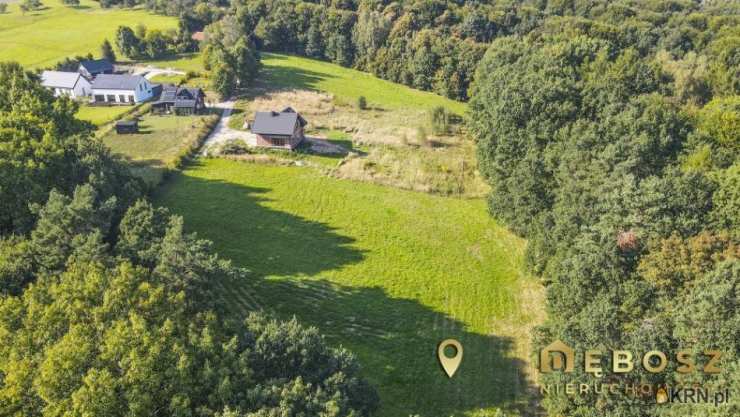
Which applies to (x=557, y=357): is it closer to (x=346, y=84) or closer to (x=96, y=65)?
(x=346, y=84)

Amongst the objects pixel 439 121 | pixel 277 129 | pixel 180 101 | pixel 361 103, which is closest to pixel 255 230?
pixel 277 129

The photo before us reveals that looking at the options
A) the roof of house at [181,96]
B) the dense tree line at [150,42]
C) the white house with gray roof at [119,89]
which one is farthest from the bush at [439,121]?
the dense tree line at [150,42]

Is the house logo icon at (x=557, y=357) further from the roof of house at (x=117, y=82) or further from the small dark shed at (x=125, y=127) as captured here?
the roof of house at (x=117, y=82)

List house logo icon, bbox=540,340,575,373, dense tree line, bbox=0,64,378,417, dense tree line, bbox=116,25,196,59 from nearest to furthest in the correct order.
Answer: dense tree line, bbox=0,64,378,417 < house logo icon, bbox=540,340,575,373 < dense tree line, bbox=116,25,196,59

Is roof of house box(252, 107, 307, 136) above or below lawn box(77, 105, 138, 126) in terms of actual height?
above

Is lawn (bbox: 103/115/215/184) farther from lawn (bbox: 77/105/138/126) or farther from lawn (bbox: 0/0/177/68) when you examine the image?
lawn (bbox: 0/0/177/68)

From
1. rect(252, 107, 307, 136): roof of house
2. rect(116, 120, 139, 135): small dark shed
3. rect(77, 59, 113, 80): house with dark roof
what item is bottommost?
rect(116, 120, 139, 135): small dark shed

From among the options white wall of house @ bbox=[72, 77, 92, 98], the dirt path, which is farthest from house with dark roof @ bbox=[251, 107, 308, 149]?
white wall of house @ bbox=[72, 77, 92, 98]

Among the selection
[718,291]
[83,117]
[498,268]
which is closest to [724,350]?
[718,291]
